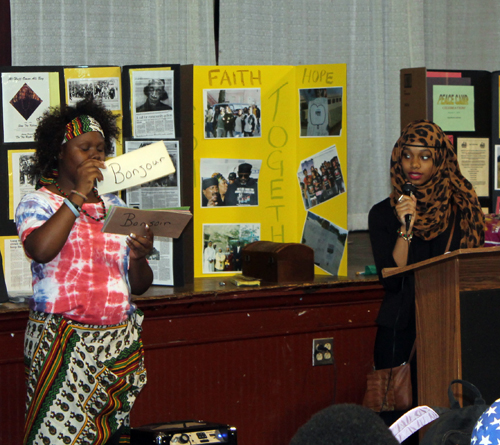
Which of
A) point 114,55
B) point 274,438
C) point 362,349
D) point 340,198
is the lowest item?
point 274,438

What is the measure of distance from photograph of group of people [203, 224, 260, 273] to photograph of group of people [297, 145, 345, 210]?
295mm

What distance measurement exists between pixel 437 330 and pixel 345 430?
4.26ft

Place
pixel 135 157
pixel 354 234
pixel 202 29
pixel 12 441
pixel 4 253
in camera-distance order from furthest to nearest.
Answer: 1. pixel 354 234
2. pixel 202 29
3. pixel 4 253
4. pixel 12 441
5. pixel 135 157

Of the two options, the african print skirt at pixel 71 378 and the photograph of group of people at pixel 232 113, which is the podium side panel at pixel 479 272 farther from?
the photograph of group of people at pixel 232 113

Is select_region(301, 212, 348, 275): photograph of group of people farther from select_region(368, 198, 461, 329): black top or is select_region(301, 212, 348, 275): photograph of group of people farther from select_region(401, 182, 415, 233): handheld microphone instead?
select_region(401, 182, 415, 233): handheld microphone

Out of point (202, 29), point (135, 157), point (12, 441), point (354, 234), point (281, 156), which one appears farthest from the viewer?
point (354, 234)

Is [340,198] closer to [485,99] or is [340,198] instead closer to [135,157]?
[485,99]

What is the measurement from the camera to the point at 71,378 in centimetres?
196

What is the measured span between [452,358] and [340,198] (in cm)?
142

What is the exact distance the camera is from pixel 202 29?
3.41 meters

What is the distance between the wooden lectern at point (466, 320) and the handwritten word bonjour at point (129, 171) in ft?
2.85

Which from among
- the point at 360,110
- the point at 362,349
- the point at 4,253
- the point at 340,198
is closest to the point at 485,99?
the point at 360,110

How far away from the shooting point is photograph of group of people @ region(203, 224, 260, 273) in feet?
10.1

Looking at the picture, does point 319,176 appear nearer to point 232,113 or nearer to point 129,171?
point 232,113
